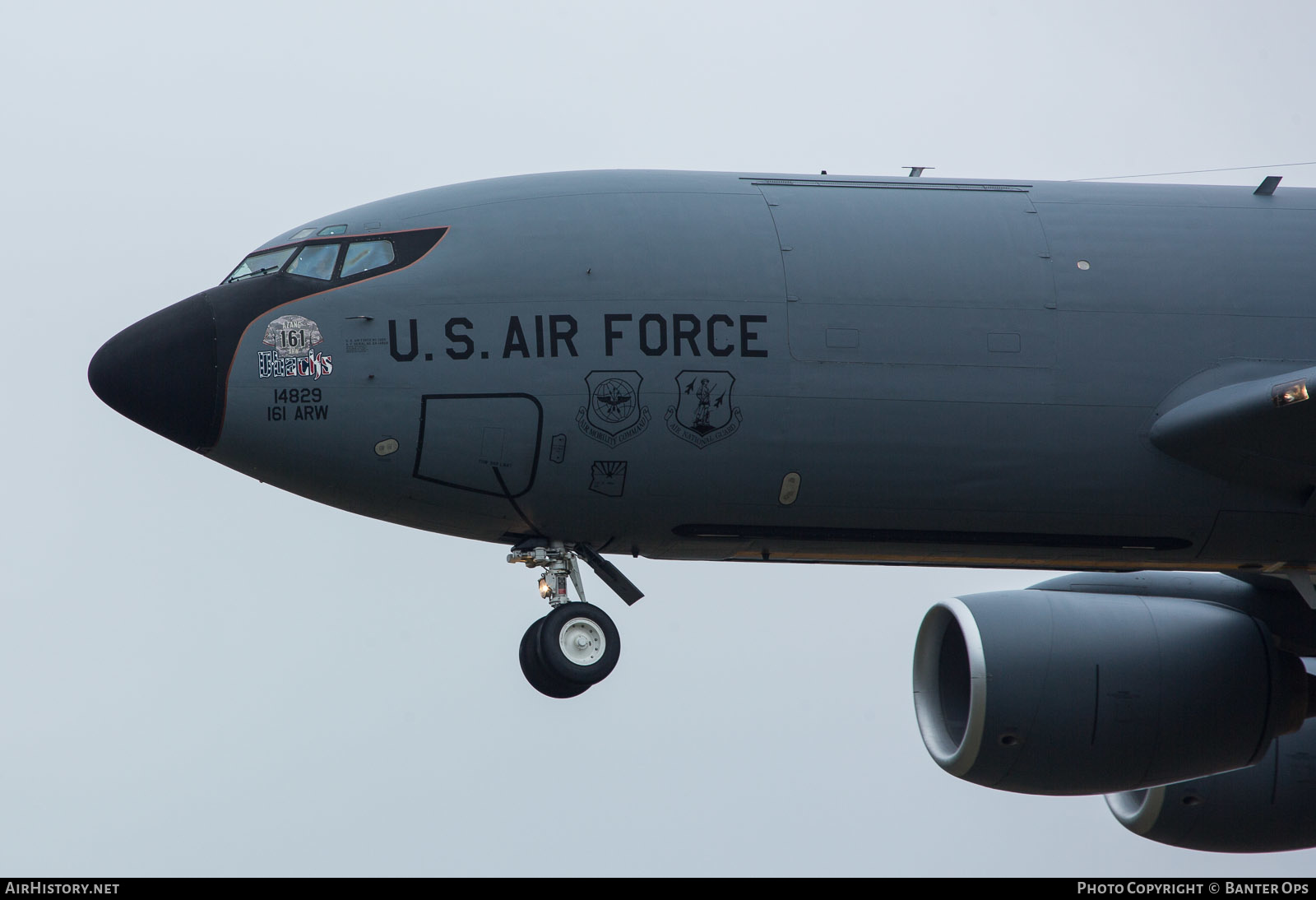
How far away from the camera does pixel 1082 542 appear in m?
16.4

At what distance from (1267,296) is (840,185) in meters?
4.25

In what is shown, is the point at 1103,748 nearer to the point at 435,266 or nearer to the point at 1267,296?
the point at 1267,296

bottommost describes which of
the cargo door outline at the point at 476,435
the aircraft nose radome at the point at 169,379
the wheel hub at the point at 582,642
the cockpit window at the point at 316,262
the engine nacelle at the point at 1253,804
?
the engine nacelle at the point at 1253,804

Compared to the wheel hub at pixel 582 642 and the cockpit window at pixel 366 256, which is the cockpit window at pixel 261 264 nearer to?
the cockpit window at pixel 366 256

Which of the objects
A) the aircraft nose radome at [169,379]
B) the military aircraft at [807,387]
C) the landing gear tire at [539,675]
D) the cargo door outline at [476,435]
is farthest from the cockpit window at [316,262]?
the landing gear tire at [539,675]

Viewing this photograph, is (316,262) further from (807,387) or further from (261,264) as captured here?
(807,387)

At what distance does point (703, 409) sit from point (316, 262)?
12.6 feet

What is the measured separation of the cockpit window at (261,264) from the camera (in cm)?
1600

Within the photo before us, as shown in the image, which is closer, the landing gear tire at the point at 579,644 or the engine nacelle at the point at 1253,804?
the landing gear tire at the point at 579,644

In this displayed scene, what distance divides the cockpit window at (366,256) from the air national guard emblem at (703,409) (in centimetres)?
294

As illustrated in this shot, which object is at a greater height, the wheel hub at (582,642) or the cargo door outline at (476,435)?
the cargo door outline at (476,435)

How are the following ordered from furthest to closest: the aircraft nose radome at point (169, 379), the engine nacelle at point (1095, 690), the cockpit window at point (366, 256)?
the engine nacelle at point (1095, 690) → the cockpit window at point (366, 256) → the aircraft nose radome at point (169, 379)

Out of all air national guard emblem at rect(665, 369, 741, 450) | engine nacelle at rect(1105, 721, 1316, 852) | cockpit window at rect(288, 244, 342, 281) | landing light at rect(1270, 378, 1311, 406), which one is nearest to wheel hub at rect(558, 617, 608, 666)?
air national guard emblem at rect(665, 369, 741, 450)

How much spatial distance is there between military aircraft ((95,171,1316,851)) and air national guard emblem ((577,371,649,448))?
0.02m
